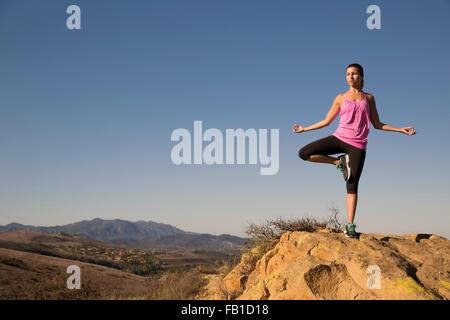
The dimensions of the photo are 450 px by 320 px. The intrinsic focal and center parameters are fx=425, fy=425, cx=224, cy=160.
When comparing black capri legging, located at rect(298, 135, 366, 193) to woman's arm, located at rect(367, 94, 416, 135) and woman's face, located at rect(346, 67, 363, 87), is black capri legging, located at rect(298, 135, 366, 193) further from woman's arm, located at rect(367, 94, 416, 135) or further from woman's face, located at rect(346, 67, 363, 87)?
woman's face, located at rect(346, 67, 363, 87)

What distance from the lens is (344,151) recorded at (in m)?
7.58

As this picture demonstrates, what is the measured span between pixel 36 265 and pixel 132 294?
19.4 m

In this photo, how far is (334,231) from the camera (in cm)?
898

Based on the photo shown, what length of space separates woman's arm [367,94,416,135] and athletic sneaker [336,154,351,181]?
2.89ft

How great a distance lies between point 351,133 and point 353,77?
1.01 m

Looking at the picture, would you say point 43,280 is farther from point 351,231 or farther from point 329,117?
point 329,117

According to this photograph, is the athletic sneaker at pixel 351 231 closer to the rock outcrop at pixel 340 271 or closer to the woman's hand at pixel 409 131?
the rock outcrop at pixel 340 271

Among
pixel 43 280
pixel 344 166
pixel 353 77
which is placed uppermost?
pixel 353 77

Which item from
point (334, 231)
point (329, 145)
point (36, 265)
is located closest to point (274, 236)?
point (334, 231)

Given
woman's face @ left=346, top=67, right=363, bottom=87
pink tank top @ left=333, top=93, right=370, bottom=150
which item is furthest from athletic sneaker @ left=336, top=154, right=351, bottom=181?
woman's face @ left=346, top=67, right=363, bottom=87

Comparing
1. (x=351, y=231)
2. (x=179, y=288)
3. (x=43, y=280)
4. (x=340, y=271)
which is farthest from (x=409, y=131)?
(x=43, y=280)

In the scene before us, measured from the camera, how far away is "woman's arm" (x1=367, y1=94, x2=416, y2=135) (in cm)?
764
